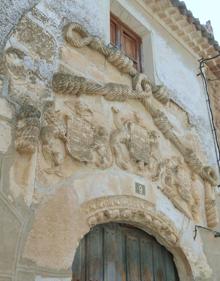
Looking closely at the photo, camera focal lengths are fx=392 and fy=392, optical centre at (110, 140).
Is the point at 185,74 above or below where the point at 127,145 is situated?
above

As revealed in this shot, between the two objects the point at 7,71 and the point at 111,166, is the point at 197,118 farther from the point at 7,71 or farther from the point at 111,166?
the point at 7,71

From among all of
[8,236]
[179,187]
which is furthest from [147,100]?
[8,236]

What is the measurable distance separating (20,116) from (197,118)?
2664 mm

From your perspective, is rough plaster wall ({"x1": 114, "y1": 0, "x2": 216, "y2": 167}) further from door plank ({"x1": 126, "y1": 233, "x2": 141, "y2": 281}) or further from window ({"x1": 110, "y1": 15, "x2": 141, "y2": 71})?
door plank ({"x1": 126, "y1": 233, "x2": 141, "y2": 281})

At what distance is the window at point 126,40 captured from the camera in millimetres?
4270

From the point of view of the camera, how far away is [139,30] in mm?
4586

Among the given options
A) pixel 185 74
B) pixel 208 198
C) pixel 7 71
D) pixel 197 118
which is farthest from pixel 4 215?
pixel 185 74

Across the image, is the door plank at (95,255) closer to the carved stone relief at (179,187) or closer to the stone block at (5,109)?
the carved stone relief at (179,187)

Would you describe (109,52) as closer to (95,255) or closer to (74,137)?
(74,137)

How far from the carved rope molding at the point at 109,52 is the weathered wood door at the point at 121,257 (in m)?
1.35

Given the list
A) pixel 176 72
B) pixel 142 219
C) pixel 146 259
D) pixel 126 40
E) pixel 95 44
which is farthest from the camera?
pixel 176 72

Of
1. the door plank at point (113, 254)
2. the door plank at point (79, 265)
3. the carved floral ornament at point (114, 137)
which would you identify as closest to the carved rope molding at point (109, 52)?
the carved floral ornament at point (114, 137)

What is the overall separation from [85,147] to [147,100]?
107 centimetres

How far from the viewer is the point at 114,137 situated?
3125 mm
